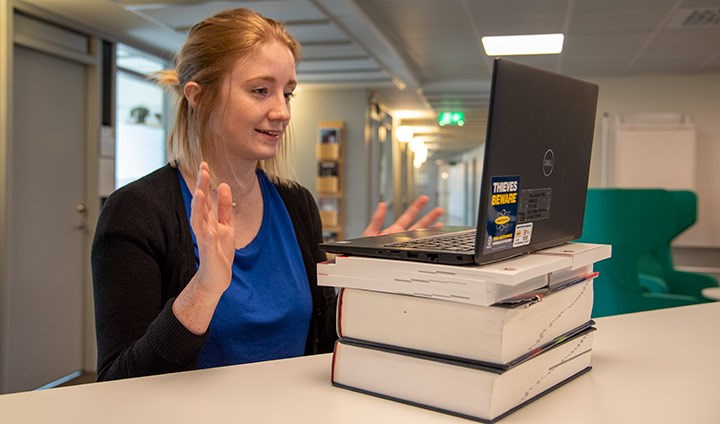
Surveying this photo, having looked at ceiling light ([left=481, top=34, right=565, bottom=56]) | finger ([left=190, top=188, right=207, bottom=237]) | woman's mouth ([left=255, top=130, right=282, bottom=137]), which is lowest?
finger ([left=190, top=188, right=207, bottom=237])

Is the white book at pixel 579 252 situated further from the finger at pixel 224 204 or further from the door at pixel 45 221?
the door at pixel 45 221

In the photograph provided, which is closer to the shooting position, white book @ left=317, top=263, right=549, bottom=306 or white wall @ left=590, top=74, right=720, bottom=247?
white book @ left=317, top=263, right=549, bottom=306

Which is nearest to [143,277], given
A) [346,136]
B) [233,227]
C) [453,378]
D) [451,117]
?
[233,227]

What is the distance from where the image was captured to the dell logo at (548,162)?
858mm

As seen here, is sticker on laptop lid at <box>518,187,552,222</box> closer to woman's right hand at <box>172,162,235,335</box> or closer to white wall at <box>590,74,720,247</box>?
woman's right hand at <box>172,162,235,335</box>

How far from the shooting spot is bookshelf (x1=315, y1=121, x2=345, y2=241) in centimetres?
754

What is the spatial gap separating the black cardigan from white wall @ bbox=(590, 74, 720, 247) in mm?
6071

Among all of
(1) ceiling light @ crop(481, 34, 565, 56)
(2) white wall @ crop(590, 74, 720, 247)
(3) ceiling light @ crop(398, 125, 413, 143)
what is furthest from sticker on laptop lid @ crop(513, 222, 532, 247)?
(3) ceiling light @ crop(398, 125, 413, 143)

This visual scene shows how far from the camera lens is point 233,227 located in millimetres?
1088

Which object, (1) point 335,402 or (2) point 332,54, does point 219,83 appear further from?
(2) point 332,54

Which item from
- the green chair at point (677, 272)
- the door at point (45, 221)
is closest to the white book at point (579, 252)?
the green chair at point (677, 272)

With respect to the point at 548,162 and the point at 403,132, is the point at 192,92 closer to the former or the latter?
the point at 548,162

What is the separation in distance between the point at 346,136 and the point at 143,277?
6.57 m

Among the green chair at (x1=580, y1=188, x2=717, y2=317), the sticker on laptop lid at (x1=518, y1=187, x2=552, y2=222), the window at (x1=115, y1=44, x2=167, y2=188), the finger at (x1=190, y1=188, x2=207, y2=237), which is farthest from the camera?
the window at (x1=115, y1=44, x2=167, y2=188)
